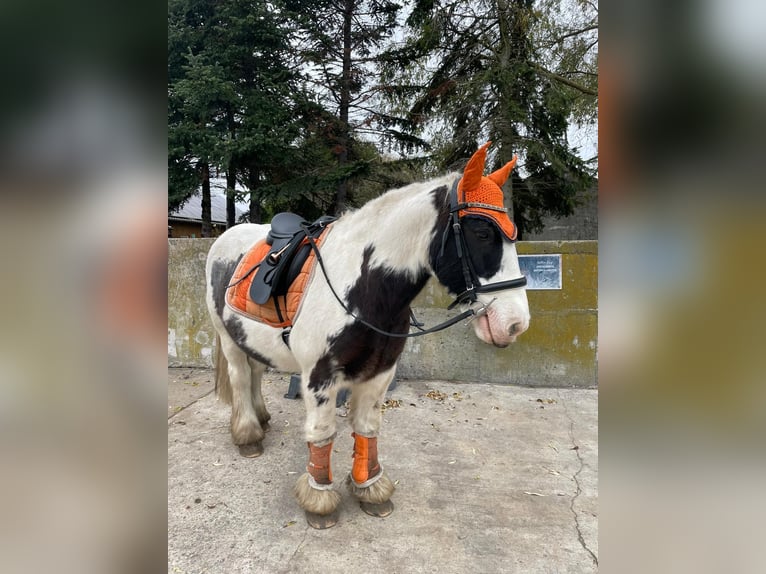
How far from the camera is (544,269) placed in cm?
439

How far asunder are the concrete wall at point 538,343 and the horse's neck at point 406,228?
7.88ft

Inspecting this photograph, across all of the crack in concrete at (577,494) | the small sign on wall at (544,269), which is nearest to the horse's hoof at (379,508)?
the crack in concrete at (577,494)

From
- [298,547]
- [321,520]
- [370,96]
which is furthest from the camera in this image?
[370,96]

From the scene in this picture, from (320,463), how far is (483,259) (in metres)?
1.46

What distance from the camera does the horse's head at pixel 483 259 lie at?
1561 millimetres

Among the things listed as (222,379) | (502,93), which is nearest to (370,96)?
(502,93)

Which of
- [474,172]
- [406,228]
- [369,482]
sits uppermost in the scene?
[474,172]

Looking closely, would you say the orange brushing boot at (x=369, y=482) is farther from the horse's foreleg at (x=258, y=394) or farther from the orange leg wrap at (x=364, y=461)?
the horse's foreleg at (x=258, y=394)

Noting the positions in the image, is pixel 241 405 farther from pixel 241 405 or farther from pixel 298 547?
pixel 298 547

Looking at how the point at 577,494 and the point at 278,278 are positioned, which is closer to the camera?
the point at 278,278
